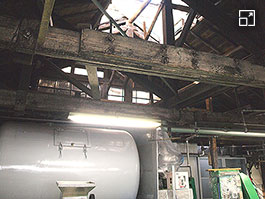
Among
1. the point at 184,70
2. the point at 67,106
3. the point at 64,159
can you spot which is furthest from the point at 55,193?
the point at 184,70

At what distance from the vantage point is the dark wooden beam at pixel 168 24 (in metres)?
3.40

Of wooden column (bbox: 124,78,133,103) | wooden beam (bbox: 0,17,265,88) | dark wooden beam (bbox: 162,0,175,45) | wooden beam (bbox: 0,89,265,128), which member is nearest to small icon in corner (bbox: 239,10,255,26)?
wooden beam (bbox: 0,17,265,88)

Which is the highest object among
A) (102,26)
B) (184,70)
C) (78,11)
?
(102,26)

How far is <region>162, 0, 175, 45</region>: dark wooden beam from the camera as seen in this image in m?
3.40

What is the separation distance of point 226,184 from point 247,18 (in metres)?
4.88

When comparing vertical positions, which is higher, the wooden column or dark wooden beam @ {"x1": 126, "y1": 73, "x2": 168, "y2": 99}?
the wooden column

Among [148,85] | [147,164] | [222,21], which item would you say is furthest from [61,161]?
[222,21]

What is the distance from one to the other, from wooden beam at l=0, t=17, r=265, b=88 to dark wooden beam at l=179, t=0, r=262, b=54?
0.59 m

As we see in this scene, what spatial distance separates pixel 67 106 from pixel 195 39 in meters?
5.44

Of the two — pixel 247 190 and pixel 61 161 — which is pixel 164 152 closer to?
pixel 61 161

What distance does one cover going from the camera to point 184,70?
2346 mm

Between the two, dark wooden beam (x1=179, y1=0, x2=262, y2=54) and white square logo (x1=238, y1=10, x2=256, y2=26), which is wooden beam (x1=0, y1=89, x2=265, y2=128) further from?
white square logo (x1=238, y1=10, x2=256, y2=26)

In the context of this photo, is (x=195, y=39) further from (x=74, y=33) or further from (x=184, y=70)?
(x=74, y=33)

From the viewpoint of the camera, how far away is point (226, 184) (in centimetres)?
→ 623
